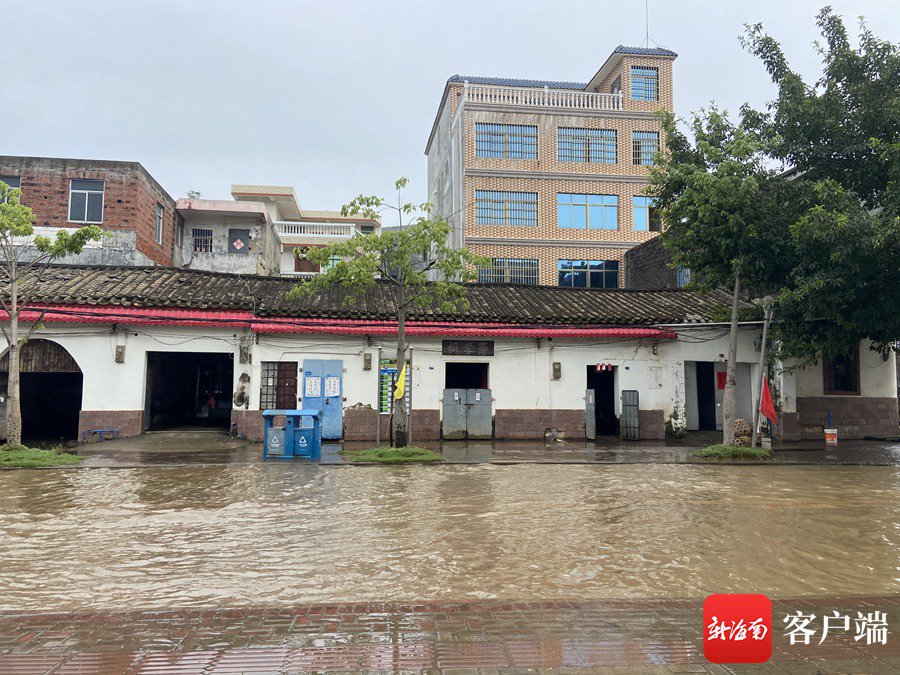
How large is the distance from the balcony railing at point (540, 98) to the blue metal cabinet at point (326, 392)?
745 inches

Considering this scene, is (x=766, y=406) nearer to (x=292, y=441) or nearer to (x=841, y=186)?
(x=841, y=186)

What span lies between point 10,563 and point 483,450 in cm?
1097

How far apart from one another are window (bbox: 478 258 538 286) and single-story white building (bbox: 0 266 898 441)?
381 inches

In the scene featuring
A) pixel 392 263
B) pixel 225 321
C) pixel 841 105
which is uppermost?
pixel 841 105

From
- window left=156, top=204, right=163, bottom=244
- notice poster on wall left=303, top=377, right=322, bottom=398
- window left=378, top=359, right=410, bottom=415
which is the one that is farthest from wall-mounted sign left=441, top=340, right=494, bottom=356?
window left=156, top=204, right=163, bottom=244

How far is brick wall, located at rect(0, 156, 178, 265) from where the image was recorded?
74.1 ft

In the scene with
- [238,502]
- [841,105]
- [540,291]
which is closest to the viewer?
[238,502]

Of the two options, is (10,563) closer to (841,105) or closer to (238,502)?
(238,502)

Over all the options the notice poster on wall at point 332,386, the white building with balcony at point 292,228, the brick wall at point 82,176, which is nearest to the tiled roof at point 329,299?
the notice poster on wall at point 332,386

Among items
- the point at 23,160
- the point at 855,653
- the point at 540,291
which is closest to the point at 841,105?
the point at 540,291

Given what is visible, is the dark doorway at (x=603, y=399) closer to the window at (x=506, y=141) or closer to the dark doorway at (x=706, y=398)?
the dark doorway at (x=706, y=398)

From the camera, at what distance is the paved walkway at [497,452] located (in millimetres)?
13734

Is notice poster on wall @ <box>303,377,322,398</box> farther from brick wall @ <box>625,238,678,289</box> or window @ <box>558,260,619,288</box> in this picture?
window @ <box>558,260,619,288</box>

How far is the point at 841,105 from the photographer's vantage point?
14883 mm
